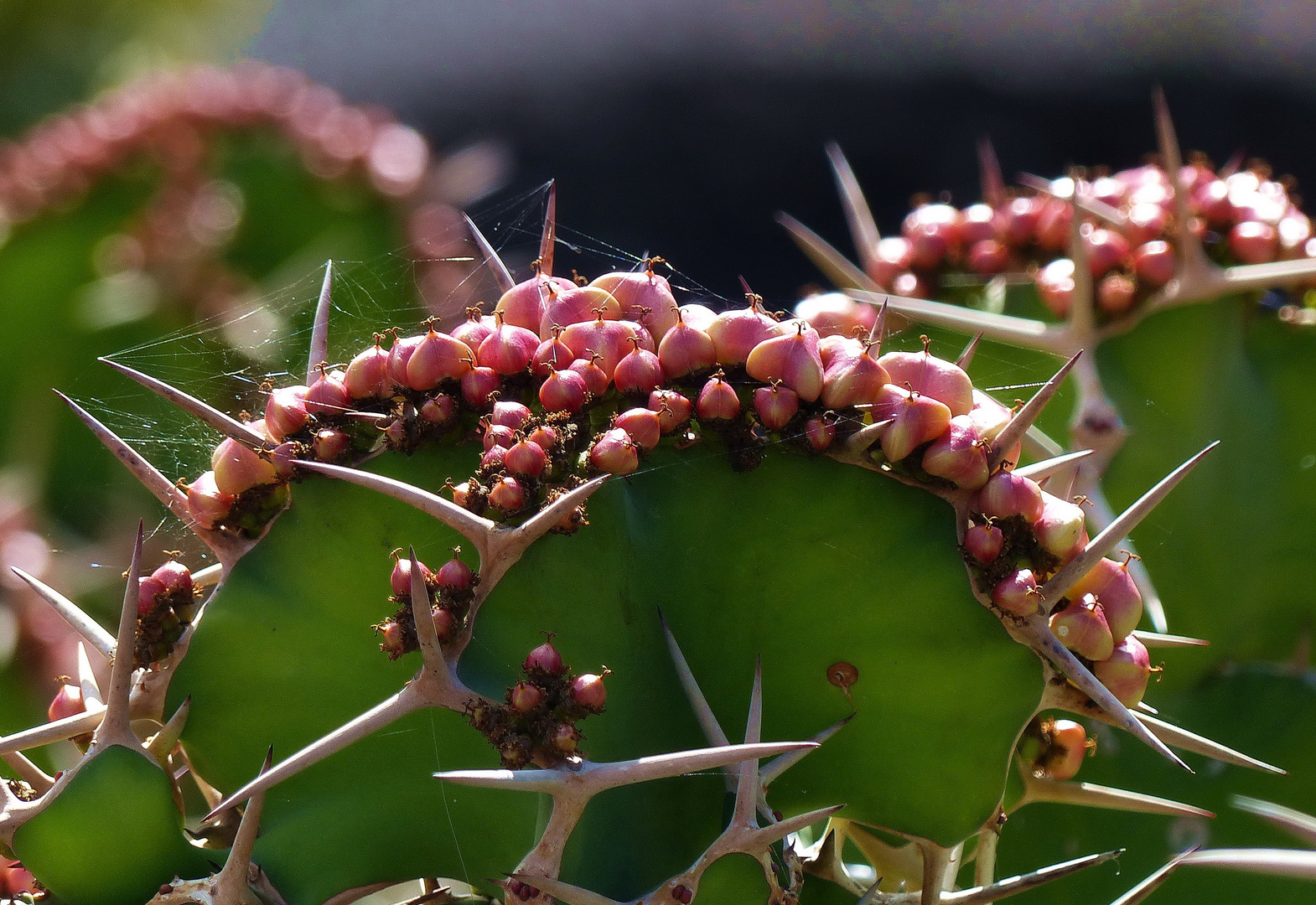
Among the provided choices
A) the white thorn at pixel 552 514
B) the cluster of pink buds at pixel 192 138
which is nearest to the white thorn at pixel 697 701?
the white thorn at pixel 552 514

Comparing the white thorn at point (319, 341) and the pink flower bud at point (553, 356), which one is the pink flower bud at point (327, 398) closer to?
the white thorn at point (319, 341)

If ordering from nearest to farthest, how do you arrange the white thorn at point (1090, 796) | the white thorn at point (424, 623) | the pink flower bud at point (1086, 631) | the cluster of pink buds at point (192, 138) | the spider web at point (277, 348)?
the white thorn at point (424, 623) < the pink flower bud at point (1086, 631) < the white thorn at point (1090, 796) < the spider web at point (277, 348) < the cluster of pink buds at point (192, 138)

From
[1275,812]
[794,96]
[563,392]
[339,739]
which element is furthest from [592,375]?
[794,96]

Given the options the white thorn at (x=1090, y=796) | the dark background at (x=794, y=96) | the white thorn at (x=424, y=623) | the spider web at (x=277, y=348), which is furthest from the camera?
the dark background at (x=794, y=96)

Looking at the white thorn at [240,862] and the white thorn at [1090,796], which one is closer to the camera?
the white thorn at [240,862]

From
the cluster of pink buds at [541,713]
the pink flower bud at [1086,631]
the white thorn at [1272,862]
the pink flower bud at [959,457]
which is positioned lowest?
the white thorn at [1272,862]

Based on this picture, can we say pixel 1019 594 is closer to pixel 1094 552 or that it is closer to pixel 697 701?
pixel 1094 552

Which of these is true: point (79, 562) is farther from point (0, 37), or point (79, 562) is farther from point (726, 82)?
point (0, 37)
